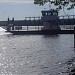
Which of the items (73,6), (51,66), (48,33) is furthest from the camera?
(48,33)

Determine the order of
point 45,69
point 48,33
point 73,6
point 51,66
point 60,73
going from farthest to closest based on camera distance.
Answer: point 48,33 → point 51,66 → point 45,69 → point 60,73 → point 73,6

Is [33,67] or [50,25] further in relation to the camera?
[50,25]

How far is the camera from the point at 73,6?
42.5 m

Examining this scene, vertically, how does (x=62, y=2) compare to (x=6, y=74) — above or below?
above

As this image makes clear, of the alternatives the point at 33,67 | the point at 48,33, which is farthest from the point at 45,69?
the point at 48,33

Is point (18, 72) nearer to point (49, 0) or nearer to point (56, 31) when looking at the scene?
point (49, 0)

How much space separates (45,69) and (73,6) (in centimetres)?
1149

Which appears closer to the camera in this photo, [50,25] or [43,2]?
[43,2]

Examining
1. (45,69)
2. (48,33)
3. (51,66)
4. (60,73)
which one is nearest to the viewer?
(60,73)

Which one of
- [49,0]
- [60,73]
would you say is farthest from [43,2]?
[60,73]

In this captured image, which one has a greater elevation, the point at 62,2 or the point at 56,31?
the point at 62,2

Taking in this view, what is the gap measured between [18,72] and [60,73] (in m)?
5.86

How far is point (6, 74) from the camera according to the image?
45438 millimetres

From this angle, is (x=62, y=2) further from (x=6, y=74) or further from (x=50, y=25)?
(x=50, y=25)
